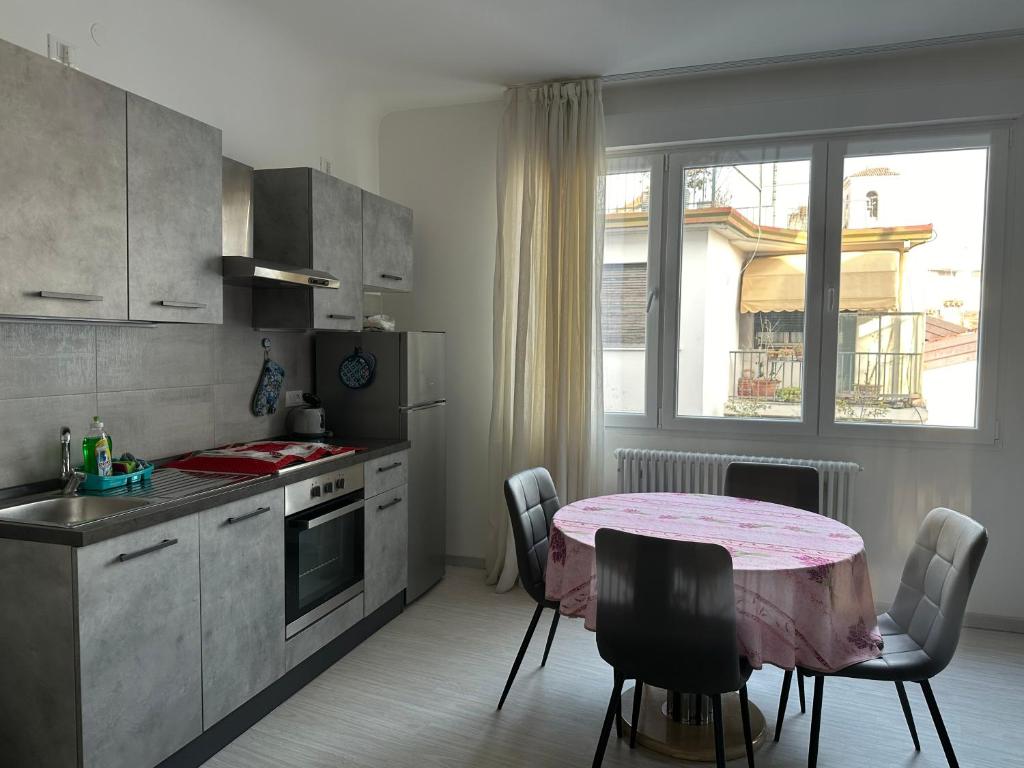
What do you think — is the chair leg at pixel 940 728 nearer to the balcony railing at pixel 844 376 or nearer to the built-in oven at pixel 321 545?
the balcony railing at pixel 844 376

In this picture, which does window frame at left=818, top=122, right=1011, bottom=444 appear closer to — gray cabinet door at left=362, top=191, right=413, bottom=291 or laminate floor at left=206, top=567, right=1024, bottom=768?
laminate floor at left=206, top=567, right=1024, bottom=768

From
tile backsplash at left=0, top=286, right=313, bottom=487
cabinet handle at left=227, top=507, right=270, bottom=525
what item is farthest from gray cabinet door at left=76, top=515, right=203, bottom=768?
tile backsplash at left=0, top=286, right=313, bottom=487

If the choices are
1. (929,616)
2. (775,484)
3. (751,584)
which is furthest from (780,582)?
(775,484)

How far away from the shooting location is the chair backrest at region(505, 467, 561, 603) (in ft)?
8.70

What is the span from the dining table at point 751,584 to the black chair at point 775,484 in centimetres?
23

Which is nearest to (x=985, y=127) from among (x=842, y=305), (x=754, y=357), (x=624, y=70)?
(x=842, y=305)

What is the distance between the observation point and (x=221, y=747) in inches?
94.3

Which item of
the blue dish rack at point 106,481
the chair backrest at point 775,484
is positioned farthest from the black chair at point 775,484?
the blue dish rack at point 106,481

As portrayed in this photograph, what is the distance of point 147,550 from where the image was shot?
2.01m

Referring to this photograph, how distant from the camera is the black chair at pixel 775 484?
3.05 meters

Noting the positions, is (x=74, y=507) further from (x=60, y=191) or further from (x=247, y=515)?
(x=60, y=191)

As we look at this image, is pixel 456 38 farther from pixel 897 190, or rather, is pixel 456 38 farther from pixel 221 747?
pixel 221 747

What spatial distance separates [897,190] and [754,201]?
2.35ft

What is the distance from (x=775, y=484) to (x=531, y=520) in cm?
117
